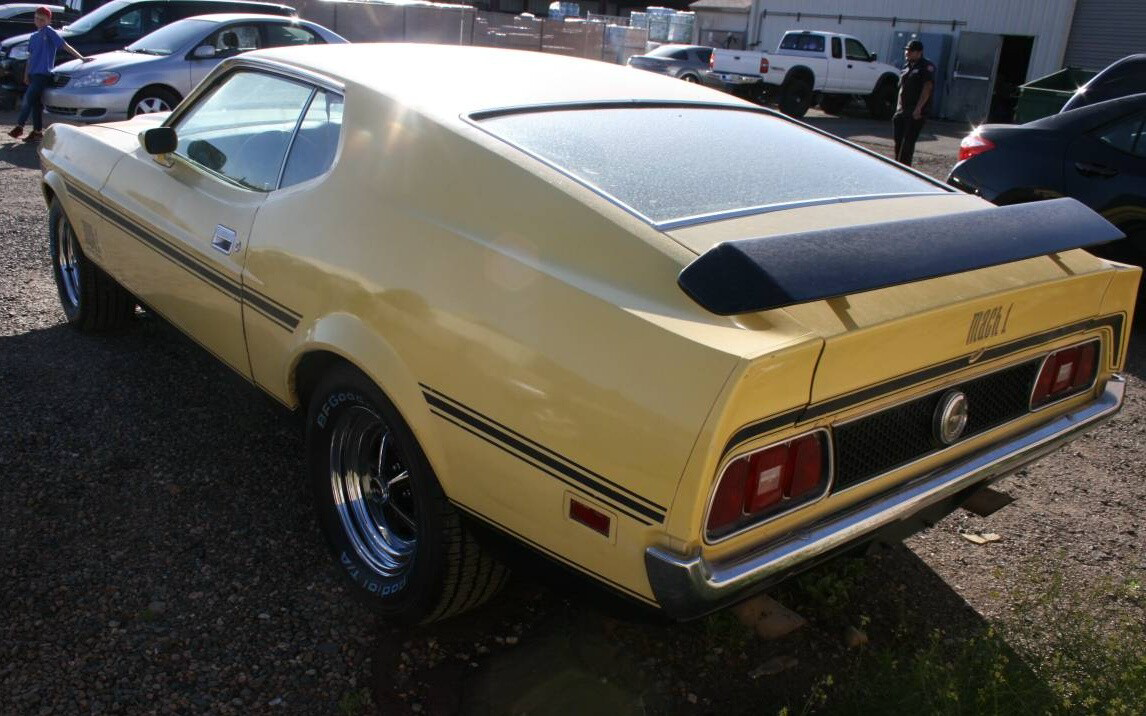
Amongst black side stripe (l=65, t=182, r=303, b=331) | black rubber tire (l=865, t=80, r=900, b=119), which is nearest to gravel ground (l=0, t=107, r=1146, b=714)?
black side stripe (l=65, t=182, r=303, b=331)

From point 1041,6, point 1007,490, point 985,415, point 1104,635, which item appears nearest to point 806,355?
point 985,415

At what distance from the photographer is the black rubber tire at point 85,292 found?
468 cm

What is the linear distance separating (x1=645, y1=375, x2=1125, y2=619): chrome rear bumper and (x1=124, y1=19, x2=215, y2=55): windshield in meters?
10.4

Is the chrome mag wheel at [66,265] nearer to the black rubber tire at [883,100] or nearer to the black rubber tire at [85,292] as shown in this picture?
the black rubber tire at [85,292]

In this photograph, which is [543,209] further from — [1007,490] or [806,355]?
[1007,490]

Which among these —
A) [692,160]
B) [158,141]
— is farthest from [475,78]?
[158,141]

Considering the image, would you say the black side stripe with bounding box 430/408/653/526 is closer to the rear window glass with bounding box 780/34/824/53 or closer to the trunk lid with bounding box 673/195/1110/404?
the trunk lid with bounding box 673/195/1110/404

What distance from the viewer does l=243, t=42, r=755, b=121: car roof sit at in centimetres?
290

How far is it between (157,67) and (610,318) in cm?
1005

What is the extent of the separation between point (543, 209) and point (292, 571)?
1.51m

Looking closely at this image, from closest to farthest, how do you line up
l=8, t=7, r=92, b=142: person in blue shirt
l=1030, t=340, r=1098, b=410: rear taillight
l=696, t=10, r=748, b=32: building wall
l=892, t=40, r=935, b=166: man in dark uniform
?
1. l=1030, t=340, r=1098, b=410: rear taillight
2. l=8, t=7, r=92, b=142: person in blue shirt
3. l=892, t=40, r=935, b=166: man in dark uniform
4. l=696, t=10, r=748, b=32: building wall

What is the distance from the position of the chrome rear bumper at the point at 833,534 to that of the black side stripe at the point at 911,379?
10.1 inches

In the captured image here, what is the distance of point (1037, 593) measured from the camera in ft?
10.5

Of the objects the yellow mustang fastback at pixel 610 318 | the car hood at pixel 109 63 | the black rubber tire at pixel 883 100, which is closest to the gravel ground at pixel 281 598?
the yellow mustang fastback at pixel 610 318
